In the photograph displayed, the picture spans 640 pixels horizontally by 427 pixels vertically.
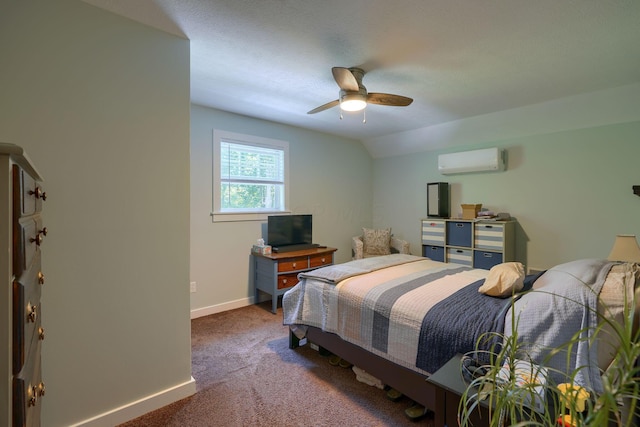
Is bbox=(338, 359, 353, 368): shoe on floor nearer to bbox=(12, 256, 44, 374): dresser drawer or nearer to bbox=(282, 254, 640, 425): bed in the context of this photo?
bbox=(282, 254, 640, 425): bed

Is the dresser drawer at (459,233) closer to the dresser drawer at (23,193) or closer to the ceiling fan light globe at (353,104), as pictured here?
the ceiling fan light globe at (353,104)

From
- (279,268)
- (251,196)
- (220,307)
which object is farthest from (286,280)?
(251,196)

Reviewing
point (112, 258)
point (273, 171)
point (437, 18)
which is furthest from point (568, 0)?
point (273, 171)

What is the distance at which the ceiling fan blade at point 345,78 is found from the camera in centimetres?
221

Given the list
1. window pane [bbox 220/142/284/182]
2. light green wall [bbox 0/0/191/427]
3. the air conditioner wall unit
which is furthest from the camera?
the air conditioner wall unit

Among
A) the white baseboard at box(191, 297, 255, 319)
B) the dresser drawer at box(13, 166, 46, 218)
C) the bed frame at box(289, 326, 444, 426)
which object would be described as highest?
the dresser drawer at box(13, 166, 46, 218)

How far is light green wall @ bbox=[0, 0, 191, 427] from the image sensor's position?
1615 millimetres

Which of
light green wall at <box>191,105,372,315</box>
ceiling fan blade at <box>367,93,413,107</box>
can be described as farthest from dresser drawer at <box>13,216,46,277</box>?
light green wall at <box>191,105,372,315</box>

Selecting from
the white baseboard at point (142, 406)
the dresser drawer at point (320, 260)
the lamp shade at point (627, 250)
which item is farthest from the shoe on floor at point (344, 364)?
the lamp shade at point (627, 250)

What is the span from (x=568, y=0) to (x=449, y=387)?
2.15 meters

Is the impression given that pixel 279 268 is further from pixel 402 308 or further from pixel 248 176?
pixel 402 308

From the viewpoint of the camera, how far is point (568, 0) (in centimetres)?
171

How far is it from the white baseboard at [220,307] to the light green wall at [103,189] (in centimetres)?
151

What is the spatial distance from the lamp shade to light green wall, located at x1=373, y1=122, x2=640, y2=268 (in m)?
1.17
